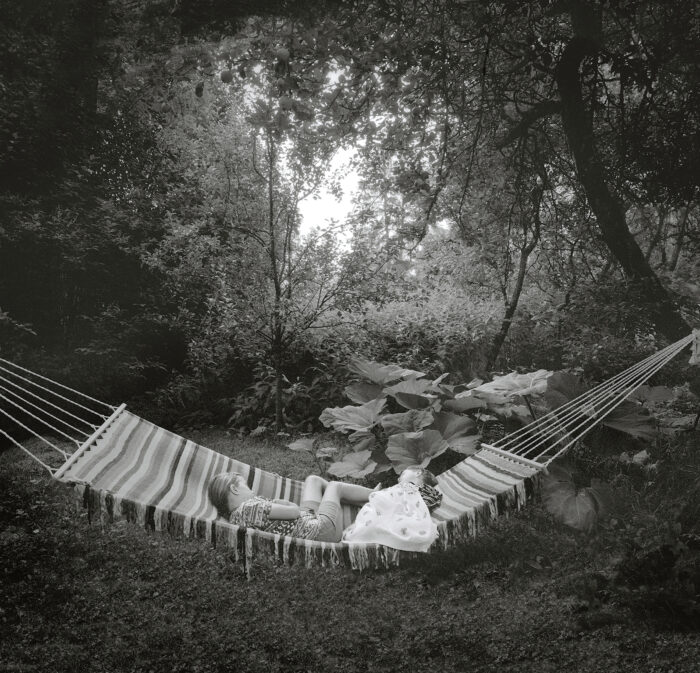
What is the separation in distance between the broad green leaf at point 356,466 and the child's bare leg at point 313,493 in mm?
289

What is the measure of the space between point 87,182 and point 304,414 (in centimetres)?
241

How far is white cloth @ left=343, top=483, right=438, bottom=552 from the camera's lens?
6.18 ft

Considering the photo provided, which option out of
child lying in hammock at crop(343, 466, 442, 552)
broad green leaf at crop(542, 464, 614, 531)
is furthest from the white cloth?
broad green leaf at crop(542, 464, 614, 531)

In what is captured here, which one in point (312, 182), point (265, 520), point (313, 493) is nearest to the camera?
point (265, 520)

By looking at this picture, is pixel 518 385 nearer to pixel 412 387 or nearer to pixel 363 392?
pixel 412 387

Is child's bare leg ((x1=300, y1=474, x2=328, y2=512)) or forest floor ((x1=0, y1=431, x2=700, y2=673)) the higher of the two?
child's bare leg ((x1=300, y1=474, x2=328, y2=512))

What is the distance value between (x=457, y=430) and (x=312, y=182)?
1959mm

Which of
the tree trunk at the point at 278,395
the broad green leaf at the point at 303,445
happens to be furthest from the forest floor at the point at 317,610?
the tree trunk at the point at 278,395

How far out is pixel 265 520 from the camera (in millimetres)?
2100

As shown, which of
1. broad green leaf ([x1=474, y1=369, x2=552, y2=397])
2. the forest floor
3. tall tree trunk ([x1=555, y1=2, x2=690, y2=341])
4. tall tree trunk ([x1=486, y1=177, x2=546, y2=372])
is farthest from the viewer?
tall tree trunk ([x1=486, y1=177, x2=546, y2=372])

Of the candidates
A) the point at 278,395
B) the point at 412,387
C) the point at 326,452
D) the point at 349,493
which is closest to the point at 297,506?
the point at 349,493

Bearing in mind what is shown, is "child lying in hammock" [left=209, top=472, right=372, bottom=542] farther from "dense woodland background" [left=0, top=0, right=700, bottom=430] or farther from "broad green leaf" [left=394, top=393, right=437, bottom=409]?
"dense woodland background" [left=0, top=0, right=700, bottom=430]

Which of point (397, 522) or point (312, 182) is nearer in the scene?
point (397, 522)

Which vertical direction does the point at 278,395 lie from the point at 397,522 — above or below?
above
